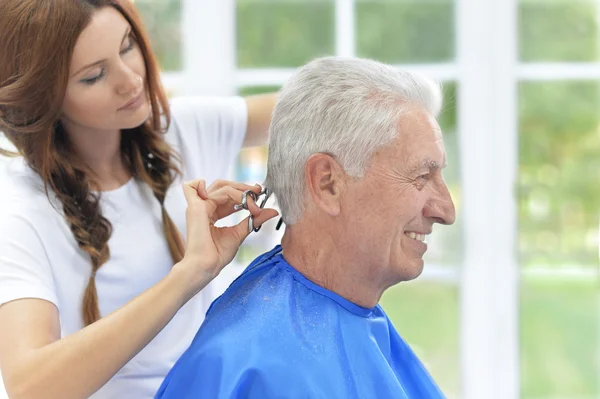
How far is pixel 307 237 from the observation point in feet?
5.25

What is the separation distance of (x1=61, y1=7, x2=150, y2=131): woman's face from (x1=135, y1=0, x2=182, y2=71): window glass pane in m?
1.38

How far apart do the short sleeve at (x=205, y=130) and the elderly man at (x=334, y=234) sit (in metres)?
0.48

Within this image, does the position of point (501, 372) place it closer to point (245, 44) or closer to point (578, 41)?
point (578, 41)

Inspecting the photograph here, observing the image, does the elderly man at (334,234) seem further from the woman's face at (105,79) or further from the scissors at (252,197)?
the woman's face at (105,79)

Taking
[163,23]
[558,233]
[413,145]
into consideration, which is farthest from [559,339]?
[163,23]

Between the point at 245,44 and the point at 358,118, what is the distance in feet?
5.57

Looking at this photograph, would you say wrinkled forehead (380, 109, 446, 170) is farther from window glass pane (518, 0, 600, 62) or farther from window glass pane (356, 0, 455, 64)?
window glass pane (518, 0, 600, 62)

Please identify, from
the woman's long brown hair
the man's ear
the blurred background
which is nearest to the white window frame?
the blurred background

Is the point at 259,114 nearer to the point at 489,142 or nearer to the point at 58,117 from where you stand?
the point at 58,117

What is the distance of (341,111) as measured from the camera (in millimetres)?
1490

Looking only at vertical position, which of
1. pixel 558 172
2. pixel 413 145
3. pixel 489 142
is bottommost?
pixel 558 172

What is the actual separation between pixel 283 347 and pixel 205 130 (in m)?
0.76

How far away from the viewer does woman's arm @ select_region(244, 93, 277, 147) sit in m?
2.09

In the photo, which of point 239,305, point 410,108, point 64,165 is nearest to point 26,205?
point 64,165
